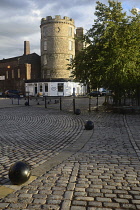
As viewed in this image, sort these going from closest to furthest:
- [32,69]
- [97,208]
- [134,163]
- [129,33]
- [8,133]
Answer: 1. [97,208]
2. [134,163]
3. [8,133]
4. [129,33]
5. [32,69]

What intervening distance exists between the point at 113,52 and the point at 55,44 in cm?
3593

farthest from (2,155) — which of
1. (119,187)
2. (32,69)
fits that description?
(32,69)

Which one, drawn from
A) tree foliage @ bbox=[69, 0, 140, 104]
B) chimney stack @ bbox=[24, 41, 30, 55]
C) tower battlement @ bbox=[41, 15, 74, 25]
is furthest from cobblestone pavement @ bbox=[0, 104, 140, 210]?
chimney stack @ bbox=[24, 41, 30, 55]

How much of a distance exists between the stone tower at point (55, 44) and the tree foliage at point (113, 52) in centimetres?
3227

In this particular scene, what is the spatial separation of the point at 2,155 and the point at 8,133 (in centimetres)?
292

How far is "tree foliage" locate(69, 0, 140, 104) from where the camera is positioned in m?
13.2

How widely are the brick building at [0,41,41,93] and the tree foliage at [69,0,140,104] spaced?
118 feet

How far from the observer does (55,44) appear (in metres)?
47.1

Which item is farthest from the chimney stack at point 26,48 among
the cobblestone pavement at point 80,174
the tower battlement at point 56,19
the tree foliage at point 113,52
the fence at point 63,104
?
the cobblestone pavement at point 80,174

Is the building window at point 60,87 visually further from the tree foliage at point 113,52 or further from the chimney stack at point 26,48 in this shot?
the tree foliage at point 113,52

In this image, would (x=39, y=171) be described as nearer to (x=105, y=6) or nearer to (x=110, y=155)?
(x=110, y=155)

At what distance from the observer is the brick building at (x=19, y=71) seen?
49.8 metres

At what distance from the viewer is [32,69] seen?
50.7m

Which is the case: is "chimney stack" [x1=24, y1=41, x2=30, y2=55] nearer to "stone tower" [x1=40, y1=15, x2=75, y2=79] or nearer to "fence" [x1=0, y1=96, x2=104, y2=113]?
"stone tower" [x1=40, y1=15, x2=75, y2=79]
